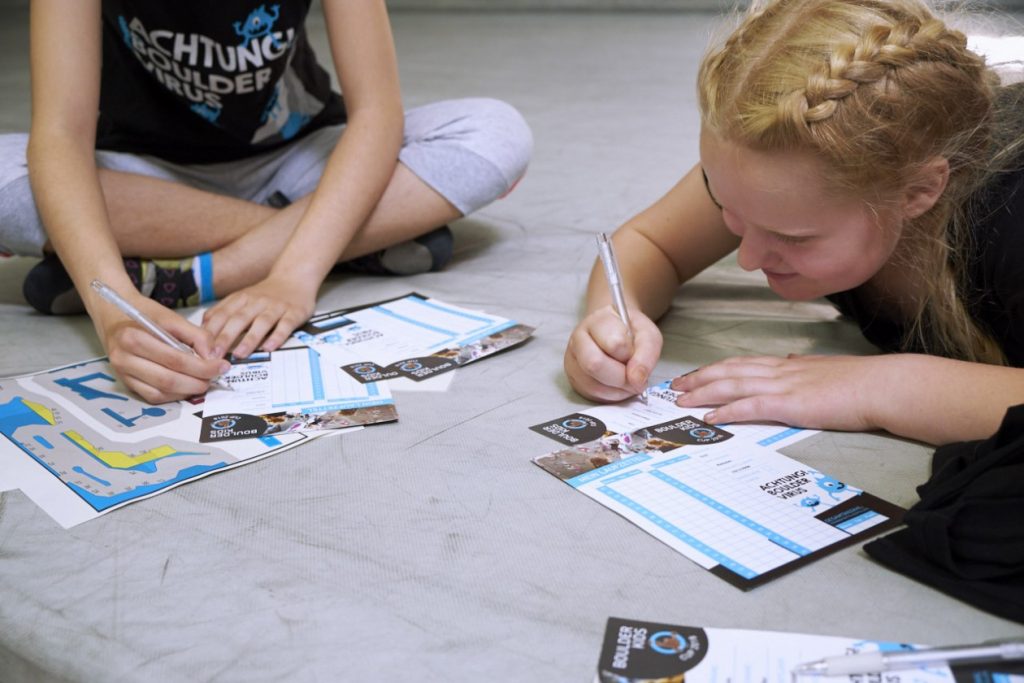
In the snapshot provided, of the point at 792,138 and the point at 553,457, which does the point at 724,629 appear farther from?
the point at 792,138

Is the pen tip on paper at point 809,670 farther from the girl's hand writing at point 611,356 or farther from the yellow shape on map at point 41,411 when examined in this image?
the yellow shape on map at point 41,411

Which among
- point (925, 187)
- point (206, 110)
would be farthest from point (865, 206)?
point (206, 110)

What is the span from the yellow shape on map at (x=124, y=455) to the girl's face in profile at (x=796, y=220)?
64 cm

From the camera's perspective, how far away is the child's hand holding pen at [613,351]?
1.05m

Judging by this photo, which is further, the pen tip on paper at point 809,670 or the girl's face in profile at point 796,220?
the girl's face in profile at point 796,220

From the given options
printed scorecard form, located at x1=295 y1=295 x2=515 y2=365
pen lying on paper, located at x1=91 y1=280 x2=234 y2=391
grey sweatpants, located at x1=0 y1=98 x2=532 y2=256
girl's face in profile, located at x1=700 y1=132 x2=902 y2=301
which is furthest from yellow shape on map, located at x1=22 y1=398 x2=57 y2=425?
girl's face in profile, located at x1=700 y1=132 x2=902 y2=301

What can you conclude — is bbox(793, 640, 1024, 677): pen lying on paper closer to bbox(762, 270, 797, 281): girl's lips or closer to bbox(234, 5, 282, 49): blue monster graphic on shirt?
bbox(762, 270, 797, 281): girl's lips

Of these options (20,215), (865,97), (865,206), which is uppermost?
(865,97)

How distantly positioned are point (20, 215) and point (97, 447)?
0.55 metres

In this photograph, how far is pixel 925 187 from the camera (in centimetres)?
97

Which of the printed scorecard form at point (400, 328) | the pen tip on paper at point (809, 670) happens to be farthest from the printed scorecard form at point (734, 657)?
the printed scorecard form at point (400, 328)

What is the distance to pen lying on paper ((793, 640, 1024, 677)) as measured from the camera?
0.65m

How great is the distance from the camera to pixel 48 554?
849 mm

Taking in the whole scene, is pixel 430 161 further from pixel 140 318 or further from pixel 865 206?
pixel 865 206
